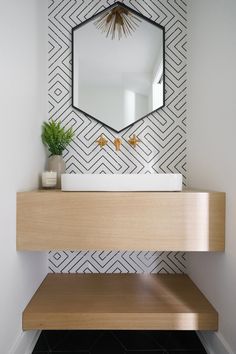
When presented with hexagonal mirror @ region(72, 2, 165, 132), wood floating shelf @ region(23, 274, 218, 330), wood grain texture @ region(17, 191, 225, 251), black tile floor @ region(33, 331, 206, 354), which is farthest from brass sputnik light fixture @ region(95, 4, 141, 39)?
black tile floor @ region(33, 331, 206, 354)

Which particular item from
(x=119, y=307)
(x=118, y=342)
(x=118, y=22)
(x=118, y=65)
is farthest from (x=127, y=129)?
(x=118, y=342)

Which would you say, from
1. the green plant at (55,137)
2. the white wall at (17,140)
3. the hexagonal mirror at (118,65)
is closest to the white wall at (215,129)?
the hexagonal mirror at (118,65)

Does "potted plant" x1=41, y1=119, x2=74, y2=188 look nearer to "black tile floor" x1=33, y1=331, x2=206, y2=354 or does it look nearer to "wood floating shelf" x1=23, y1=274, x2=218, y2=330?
"wood floating shelf" x1=23, y1=274, x2=218, y2=330

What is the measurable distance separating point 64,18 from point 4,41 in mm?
889

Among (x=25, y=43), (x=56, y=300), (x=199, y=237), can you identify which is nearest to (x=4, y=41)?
(x=25, y=43)

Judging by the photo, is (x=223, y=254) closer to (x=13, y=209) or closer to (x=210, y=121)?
(x=210, y=121)

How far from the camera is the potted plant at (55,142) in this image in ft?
5.40

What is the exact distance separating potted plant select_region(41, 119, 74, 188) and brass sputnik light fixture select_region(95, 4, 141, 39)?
788 mm

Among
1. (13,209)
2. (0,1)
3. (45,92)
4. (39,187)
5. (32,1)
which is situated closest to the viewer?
(0,1)

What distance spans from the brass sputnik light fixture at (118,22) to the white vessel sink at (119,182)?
1.16m

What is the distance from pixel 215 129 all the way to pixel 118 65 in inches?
35.2

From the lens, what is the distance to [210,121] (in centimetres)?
141

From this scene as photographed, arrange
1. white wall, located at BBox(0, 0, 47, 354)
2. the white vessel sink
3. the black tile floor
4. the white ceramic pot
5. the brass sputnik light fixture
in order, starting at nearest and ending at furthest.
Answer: white wall, located at BBox(0, 0, 47, 354)
the white vessel sink
the black tile floor
the white ceramic pot
the brass sputnik light fixture

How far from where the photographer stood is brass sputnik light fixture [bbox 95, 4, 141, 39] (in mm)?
1794
